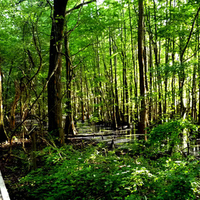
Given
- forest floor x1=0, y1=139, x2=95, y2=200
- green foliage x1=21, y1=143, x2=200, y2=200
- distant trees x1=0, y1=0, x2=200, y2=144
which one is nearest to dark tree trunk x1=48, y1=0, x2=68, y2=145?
distant trees x1=0, y1=0, x2=200, y2=144

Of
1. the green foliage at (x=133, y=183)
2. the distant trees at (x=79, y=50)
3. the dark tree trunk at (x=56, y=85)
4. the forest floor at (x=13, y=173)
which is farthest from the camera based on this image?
the dark tree trunk at (x=56, y=85)

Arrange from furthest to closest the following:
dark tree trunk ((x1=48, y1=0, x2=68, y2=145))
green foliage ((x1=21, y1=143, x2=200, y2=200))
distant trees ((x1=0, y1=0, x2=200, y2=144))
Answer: dark tree trunk ((x1=48, y1=0, x2=68, y2=145))
distant trees ((x1=0, y1=0, x2=200, y2=144))
green foliage ((x1=21, y1=143, x2=200, y2=200))

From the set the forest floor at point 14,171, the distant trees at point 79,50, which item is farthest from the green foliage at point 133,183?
the distant trees at point 79,50

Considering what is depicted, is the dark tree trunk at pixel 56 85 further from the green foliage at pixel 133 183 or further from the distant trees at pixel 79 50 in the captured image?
the green foliage at pixel 133 183

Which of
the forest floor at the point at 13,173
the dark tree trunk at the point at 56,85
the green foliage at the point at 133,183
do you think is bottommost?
the forest floor at the point at 13,173

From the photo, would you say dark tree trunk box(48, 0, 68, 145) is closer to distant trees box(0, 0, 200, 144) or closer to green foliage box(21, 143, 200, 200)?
distant trees box(0, 0, 200, 144)

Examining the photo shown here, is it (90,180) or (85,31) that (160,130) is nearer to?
(90,180)

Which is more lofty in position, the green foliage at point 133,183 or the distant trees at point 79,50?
the distant trees at point 79,50

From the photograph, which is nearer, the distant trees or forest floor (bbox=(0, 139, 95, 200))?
forest floor (bbox=(0, 139, 95, 200))

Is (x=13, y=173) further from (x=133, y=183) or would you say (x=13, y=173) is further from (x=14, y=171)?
(x=133, y=183)

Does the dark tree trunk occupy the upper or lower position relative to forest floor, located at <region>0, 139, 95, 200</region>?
upper

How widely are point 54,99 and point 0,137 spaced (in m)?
3.85

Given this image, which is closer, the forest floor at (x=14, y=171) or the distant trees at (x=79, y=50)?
the forest floor at (x=14, y=171)

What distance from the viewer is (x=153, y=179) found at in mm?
3186
